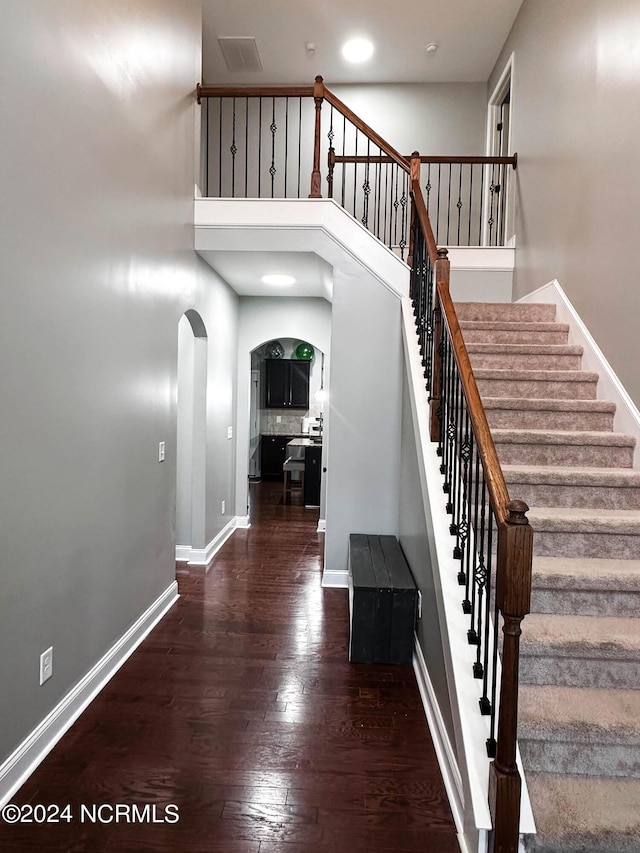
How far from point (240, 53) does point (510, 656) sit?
22.2ft

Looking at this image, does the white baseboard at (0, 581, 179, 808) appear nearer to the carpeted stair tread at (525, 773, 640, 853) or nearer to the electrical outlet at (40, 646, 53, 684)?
the electrical outlet at (40, 646, 53, 684)

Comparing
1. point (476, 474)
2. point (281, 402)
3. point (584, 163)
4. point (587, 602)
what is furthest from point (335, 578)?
point (281, 402)

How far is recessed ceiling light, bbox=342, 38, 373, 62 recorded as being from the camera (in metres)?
5.96

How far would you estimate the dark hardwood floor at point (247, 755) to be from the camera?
202cm

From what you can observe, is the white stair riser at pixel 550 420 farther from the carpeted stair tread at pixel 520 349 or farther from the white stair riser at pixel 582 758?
the white stair riser at pixel 582 758

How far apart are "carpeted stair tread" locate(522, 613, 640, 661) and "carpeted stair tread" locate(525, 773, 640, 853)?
1.39 feet

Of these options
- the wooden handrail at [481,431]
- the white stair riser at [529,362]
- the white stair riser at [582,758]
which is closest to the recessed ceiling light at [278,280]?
the white stair riser at [529,362]

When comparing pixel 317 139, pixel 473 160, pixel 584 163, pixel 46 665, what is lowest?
pixel 46 665

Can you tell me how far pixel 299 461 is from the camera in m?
9.19

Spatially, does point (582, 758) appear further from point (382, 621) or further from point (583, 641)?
point (382, 621)

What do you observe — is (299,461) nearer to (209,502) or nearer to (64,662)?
(209,502)

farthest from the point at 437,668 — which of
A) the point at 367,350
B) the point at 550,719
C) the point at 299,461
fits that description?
the point at 299,461

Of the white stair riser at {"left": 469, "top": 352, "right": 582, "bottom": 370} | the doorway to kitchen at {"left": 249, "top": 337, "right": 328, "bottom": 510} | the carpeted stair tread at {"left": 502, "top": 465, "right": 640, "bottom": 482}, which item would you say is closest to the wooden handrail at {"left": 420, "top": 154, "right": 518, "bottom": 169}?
the white stair riser at {"left": 469, "top": 352, "right": 582, "bottom": 370}

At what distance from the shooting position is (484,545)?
93.5 inches
